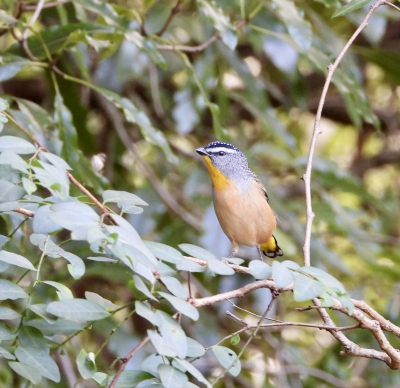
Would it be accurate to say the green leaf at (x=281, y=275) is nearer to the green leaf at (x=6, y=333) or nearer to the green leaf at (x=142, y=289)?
the green leaf at (x=142, y=289)

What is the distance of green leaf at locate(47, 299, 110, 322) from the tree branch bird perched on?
6.99 ft

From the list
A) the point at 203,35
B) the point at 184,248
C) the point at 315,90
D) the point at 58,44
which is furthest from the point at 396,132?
the point at 184,248

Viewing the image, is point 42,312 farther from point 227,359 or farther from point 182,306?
point 227,359

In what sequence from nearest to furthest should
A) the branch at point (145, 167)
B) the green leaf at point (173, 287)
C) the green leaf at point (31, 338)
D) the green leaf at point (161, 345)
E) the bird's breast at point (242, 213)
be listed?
the green leaf at point (161, 345)
the green leaf at point (173, 287)
the green leaf at point (31, 338)
the bird's breast at point (242, 213)
the branch at point (145, 167)

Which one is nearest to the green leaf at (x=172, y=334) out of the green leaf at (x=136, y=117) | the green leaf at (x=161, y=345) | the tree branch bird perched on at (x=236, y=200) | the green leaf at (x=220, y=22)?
the green leaf at (x=161, y=345)

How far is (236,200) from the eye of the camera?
366cm

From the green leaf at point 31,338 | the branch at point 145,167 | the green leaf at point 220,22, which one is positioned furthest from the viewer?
the branch at point 145,167

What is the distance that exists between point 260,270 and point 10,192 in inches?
25.2

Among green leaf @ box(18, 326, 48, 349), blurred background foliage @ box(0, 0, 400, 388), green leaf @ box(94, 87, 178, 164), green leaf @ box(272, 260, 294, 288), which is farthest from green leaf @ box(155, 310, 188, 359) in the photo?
green leaf @ box(94, 87, 178, 164)

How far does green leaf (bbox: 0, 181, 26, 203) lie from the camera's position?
1.64 meters

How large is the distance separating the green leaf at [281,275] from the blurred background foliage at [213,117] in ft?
5.60

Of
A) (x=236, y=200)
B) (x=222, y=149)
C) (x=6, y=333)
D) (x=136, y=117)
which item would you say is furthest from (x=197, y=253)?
(x=222, y=149)

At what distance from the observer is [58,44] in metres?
3.25

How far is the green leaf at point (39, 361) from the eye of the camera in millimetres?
1629
